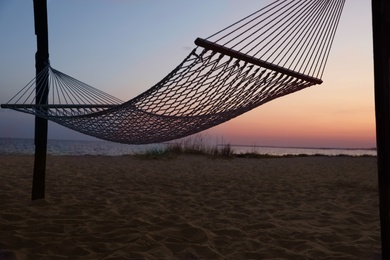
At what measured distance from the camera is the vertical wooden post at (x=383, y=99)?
117 centimetres

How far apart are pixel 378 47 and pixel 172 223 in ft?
5.18

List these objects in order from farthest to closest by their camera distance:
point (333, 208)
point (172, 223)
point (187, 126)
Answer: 1. point (333, 208)
2. point (187, 126)
3. point (172, 223)

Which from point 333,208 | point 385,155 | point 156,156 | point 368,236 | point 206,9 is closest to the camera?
point 385,155

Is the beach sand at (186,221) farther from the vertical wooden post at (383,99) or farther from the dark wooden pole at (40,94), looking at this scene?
the vertical wooden post at (383,99)

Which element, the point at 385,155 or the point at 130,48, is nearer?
the point at 385,155

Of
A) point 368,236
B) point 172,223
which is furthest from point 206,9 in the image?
point 368,236

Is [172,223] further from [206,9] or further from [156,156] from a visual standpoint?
[156,156]

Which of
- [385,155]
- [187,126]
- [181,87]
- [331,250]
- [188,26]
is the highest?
[188,26]

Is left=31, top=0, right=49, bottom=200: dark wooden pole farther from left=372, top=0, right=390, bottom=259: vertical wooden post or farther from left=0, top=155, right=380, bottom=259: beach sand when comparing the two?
left=372, top=0, right=390, bottom=259: vertical wooden post

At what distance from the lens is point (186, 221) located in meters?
2.40

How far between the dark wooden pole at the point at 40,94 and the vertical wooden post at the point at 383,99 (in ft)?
8.22

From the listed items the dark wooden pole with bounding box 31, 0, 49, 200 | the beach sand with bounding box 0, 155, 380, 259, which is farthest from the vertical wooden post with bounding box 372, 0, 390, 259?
the dark wooden pole with bounding box 31, 0, 49, 200

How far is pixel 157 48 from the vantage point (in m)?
4.62

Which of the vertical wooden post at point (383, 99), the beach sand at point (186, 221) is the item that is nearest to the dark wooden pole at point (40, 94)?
the beach sand at point (186, 221)
